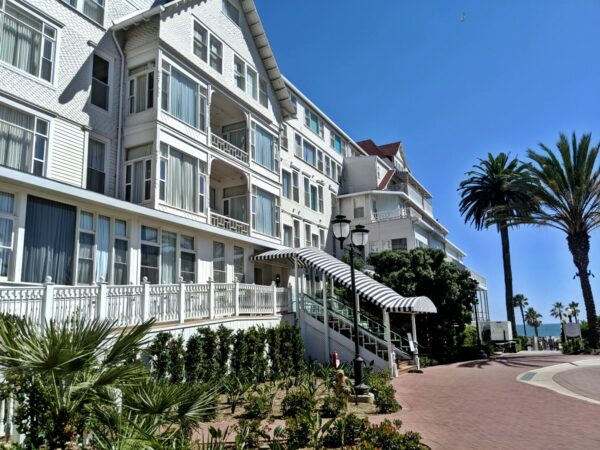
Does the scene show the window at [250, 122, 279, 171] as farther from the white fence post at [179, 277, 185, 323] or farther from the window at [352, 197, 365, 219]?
the window at [352, 197, 365, 219]

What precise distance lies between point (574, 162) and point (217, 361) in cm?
2281

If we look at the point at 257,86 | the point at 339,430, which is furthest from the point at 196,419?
the point at 257,86

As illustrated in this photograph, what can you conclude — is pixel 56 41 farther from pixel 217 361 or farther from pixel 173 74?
pixel 217 361

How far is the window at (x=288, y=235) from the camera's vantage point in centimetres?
3021

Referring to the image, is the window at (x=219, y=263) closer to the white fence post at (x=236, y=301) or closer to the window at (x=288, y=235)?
the white fence post at (x=236, y=301)

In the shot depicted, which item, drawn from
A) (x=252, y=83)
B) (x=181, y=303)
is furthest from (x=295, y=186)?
(x=181, y=303)

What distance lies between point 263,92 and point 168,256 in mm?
12120

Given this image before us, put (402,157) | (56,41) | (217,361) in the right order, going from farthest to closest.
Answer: (402,157), (56,41), (217,361)

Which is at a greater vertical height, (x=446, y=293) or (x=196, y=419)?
(x=446, y=293)

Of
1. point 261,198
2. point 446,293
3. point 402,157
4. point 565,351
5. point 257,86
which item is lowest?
point 565,351

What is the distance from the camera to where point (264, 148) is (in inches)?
993

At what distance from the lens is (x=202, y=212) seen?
19531 millimetres

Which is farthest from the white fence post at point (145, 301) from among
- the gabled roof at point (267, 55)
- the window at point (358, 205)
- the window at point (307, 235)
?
the window at point (358, 205)

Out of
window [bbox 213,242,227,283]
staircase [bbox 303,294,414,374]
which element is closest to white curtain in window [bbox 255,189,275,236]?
window [bbox 213,242,227,283]
